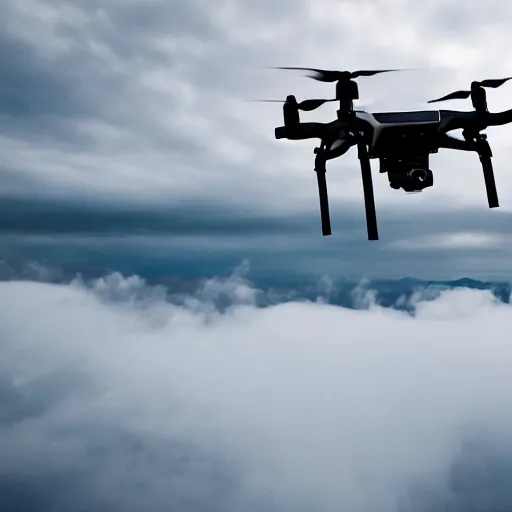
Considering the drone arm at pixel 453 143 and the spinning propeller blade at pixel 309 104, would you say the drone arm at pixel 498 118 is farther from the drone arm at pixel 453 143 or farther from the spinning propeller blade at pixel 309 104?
the spinning propeller blade at pixel 309 104

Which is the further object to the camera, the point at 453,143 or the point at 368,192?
the point at 453,143

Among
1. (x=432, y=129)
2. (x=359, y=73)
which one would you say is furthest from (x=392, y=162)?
(x=359, y=73)

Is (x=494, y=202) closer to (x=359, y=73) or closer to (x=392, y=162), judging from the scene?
(x=392, y=162)

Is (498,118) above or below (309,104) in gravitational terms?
below

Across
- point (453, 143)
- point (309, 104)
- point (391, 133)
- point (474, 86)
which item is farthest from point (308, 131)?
point (474, 86)

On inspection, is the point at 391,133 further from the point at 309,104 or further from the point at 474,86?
the point at 474,86

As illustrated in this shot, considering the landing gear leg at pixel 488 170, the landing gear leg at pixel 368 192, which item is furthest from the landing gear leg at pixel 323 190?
A: the landing gear leg at pixel 488 170

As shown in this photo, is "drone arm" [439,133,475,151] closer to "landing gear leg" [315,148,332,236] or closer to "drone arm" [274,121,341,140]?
"drone arm" [274,121,341,140]
